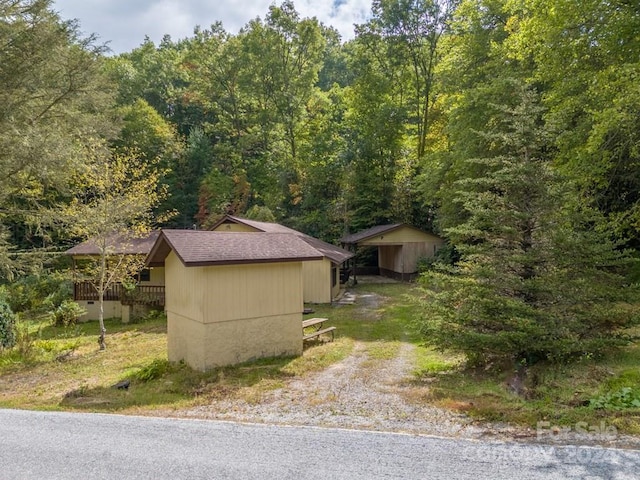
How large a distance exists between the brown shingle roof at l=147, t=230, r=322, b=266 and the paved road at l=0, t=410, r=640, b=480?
12.6 ft

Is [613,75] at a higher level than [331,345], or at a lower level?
higher

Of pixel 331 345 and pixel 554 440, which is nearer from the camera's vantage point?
pixel 554 440

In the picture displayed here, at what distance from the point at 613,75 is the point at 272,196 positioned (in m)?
25.0

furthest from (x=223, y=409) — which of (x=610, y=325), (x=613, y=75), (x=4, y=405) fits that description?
(x=613, y=75)

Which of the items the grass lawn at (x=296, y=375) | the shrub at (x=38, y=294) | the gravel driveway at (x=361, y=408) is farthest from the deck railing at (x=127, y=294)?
the gravel driveway at (x=361, y=408)

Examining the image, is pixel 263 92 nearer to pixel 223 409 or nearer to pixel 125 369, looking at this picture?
pixel 125 369

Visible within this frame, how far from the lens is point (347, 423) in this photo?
5.94 meters

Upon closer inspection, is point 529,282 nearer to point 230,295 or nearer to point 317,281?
point 230,295

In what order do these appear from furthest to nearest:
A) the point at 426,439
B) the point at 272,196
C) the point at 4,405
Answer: the point at 272,196 < the point at 4,405 < the point at 426,439

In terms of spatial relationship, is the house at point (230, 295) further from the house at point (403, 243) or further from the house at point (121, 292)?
the house at point (403, 243)

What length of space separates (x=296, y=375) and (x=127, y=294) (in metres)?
12.1

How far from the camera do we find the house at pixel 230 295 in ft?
30.3

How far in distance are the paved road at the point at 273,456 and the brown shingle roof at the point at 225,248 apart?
3.85 metres

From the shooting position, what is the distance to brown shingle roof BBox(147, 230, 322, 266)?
29.7 ft
